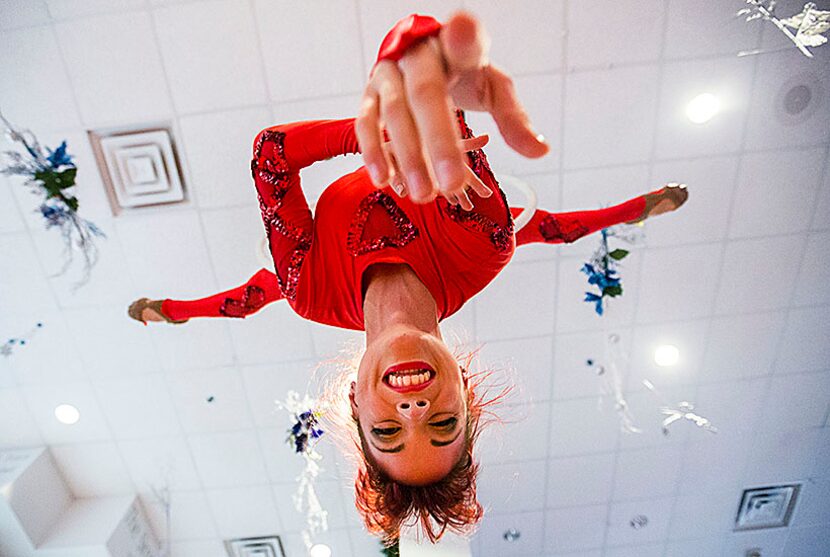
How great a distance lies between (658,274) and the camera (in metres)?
2.35

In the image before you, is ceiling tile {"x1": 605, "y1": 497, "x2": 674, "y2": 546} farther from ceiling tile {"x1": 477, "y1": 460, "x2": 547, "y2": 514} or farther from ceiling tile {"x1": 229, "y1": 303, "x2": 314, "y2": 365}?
ceiling tile {"x1": 229, "y1": 303, "x2": 314, "y2": 365}

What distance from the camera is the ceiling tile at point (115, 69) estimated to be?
195cm

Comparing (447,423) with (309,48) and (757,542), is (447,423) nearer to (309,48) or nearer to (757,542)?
(309,48)

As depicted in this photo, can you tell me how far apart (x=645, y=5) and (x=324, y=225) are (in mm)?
1437

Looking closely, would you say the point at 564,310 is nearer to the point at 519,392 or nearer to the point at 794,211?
the point at 519,392

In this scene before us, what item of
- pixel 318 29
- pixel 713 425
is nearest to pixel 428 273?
pixel 318 29

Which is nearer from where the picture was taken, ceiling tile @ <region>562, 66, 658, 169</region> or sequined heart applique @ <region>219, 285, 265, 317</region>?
sequined heart applique @ <region>219, 285, 265, 317</region>

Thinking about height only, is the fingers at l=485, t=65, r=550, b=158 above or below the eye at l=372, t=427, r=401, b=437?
above

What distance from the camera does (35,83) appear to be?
2002mm

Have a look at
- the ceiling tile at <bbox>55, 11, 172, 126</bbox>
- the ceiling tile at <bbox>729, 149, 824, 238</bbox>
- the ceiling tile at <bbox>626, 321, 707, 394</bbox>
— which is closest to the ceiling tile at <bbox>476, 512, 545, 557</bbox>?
the ceiling tile at <bbox>626, 321, 707, 394</bbox>

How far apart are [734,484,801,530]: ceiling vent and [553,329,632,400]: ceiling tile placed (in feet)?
3.92

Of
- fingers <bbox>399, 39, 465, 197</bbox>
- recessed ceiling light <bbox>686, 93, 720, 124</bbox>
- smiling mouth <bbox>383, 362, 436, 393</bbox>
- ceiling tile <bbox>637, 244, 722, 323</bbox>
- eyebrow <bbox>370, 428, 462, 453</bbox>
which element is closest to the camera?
fingers <bbox>399, 39, 465, 197</bbox>

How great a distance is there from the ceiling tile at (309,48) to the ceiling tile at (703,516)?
108 inches

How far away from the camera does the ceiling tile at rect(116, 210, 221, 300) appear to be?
2195 mm
